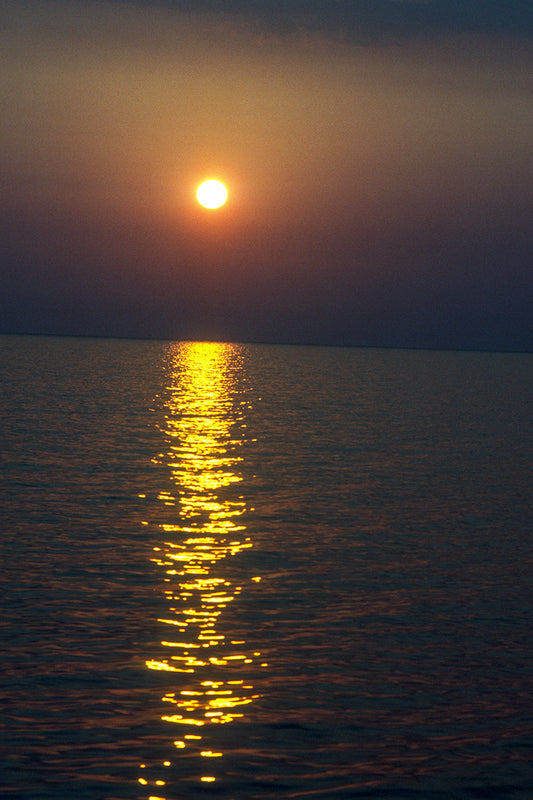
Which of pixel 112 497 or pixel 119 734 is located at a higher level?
pixel 112 497

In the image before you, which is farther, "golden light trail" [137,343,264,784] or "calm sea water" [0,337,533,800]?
"golden light trail" [137,343,264,784]

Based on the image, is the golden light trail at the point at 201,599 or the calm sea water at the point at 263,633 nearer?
the calm sea water at the point at 263,633

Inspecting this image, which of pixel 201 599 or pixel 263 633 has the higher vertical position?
pixel 201 599

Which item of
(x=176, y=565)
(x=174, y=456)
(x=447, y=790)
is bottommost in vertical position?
(x=447, y=790)

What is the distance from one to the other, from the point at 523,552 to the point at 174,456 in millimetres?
22057

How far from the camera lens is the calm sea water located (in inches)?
438

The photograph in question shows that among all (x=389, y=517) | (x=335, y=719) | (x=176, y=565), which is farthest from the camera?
(x=389, y=517)

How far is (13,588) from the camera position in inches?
708

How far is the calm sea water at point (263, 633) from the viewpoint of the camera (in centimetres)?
1112

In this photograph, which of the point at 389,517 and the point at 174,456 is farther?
the point at 174,456

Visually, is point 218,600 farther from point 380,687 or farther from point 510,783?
point 510,783

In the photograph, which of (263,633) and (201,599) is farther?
(201,599)

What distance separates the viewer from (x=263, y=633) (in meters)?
16.1

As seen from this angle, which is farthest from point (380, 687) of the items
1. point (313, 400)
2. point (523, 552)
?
point (313, 400)
